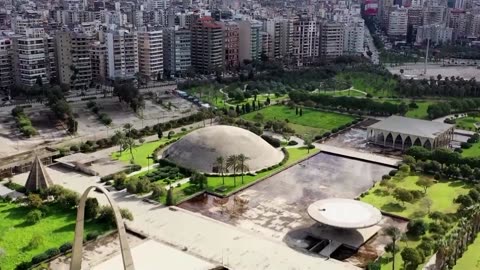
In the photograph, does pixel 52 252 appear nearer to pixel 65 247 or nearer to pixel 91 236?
pixel 65 247

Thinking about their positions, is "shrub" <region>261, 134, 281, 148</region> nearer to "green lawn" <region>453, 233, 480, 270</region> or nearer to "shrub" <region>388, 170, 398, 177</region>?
"shrub" <region>388, 170, 398, 177</region>

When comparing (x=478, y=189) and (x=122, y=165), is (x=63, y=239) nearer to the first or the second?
(x=122, y=165)

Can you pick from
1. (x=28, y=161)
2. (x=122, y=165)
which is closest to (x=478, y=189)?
(x=122, y=165)

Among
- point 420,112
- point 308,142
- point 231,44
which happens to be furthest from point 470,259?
point 231,44

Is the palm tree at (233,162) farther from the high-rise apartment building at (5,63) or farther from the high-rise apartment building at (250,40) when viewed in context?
the high-rise apartment building at (250,40)

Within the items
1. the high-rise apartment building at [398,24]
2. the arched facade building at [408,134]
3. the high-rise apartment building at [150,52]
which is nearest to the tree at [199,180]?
the arched facade building at [408,134]

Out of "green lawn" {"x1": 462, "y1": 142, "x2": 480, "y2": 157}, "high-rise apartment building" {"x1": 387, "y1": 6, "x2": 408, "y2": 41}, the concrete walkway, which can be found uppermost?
"high-rise apartment building" {"x1": 387, "y1": 6, "x2": 408, "y2": 41}

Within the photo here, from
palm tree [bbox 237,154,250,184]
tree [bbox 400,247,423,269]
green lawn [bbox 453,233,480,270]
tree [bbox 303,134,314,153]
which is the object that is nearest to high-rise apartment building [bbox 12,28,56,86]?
tree [bbox 303,134,314,153]
